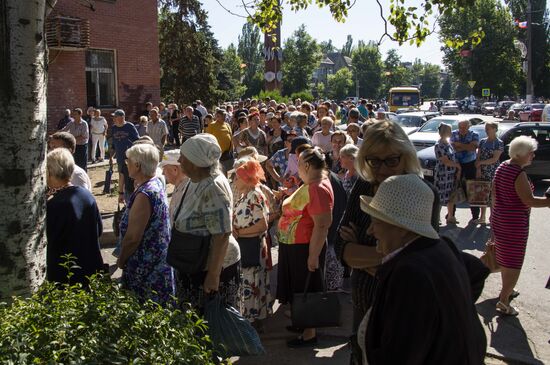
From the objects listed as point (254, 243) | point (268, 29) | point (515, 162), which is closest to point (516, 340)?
point (515, 162)

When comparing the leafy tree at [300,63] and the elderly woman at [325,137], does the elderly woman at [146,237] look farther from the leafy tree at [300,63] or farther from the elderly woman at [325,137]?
the leafy tree at [300,63]

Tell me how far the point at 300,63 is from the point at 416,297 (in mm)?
57537

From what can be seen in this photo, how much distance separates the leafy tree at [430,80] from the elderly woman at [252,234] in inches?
5161

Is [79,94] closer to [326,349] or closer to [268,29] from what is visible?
[268,29]

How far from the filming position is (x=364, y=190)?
11.8 feet

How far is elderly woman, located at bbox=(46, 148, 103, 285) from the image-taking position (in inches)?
165

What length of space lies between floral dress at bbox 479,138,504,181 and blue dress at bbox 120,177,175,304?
7.52m

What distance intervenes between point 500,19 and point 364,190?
61.9 meters

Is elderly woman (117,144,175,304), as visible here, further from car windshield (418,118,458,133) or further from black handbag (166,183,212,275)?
car windshield (418,118,458,133)

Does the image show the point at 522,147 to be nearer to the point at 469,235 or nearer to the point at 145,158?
the point at 145,158

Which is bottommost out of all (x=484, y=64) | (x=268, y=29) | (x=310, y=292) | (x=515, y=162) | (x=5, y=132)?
(x=310, y=292)

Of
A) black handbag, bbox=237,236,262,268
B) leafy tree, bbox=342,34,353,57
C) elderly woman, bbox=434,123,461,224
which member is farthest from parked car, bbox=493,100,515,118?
leafy tree, bbox=342,34,353,57

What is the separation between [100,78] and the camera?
2136cm

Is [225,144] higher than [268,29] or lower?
lower
